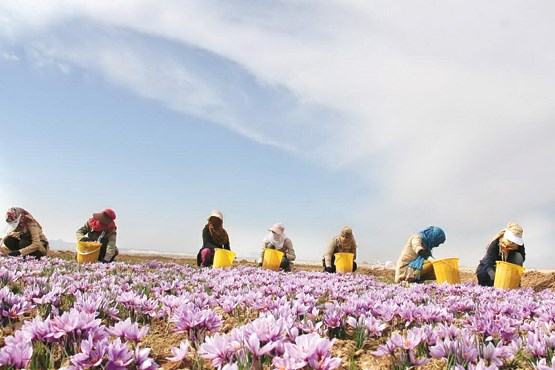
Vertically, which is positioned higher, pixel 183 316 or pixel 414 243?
pixel 414 243

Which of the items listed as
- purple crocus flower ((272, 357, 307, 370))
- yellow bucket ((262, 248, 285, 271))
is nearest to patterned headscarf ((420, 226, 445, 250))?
yellow bucket ((262, 248, 285, 271))

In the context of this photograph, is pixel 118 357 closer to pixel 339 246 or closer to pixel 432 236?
Answer: pixel 432 236

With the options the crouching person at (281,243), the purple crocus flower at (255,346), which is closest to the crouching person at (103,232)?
the crouching person at (281,243)

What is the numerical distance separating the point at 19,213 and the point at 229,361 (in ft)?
38.5

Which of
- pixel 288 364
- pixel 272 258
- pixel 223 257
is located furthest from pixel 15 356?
pixel 272 258

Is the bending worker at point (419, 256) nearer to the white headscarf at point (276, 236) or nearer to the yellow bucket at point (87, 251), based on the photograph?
the white headscarf at point (276, 236)

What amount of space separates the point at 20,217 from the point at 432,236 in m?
10.9

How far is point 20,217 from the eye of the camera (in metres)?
11.8

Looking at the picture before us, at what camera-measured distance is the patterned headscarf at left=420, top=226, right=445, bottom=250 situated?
11.1 m

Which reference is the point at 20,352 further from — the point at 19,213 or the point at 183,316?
the point at 19,213

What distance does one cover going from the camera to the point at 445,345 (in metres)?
2.52

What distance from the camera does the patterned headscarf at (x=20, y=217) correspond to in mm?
11812

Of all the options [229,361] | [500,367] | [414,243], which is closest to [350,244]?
[414,243]

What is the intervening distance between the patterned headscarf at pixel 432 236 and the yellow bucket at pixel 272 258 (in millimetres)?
3739
